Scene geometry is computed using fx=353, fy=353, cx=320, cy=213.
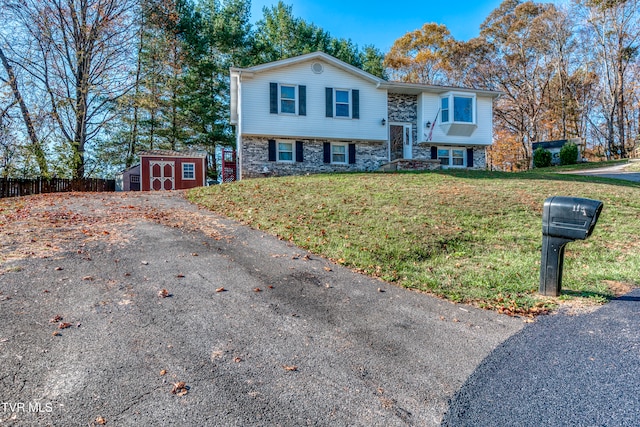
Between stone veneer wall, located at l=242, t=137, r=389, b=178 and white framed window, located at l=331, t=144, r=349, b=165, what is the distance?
323 mm

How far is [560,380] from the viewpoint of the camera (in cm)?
253

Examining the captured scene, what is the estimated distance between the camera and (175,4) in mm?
23500

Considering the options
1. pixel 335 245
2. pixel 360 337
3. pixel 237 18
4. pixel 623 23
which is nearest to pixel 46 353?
pixel 360 337

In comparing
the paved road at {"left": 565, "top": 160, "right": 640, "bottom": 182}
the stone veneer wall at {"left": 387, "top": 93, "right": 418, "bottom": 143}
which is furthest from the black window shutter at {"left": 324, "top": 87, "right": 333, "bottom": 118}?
the paved road at {"left": 565, "top": 160, "right": 640, "bottom": 182}

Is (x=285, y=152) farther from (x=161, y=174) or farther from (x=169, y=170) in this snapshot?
(x=161, y=174)

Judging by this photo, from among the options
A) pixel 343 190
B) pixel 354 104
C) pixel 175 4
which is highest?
pixel 175 4

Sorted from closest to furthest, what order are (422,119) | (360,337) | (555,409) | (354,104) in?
(555,409) < (360,337) < (354,104) < (422,119)

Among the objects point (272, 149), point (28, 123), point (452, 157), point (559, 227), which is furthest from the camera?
point (452, 157)

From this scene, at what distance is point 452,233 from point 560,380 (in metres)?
4.32

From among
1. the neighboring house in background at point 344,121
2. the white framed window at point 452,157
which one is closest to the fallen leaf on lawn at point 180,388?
the neighboring house in background at point 344,121

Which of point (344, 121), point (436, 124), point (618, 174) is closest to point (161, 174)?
point (344, 121)

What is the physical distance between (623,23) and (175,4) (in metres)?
33.9

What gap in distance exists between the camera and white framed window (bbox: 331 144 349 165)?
17500 mm

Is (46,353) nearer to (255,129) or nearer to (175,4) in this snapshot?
(255,129)
